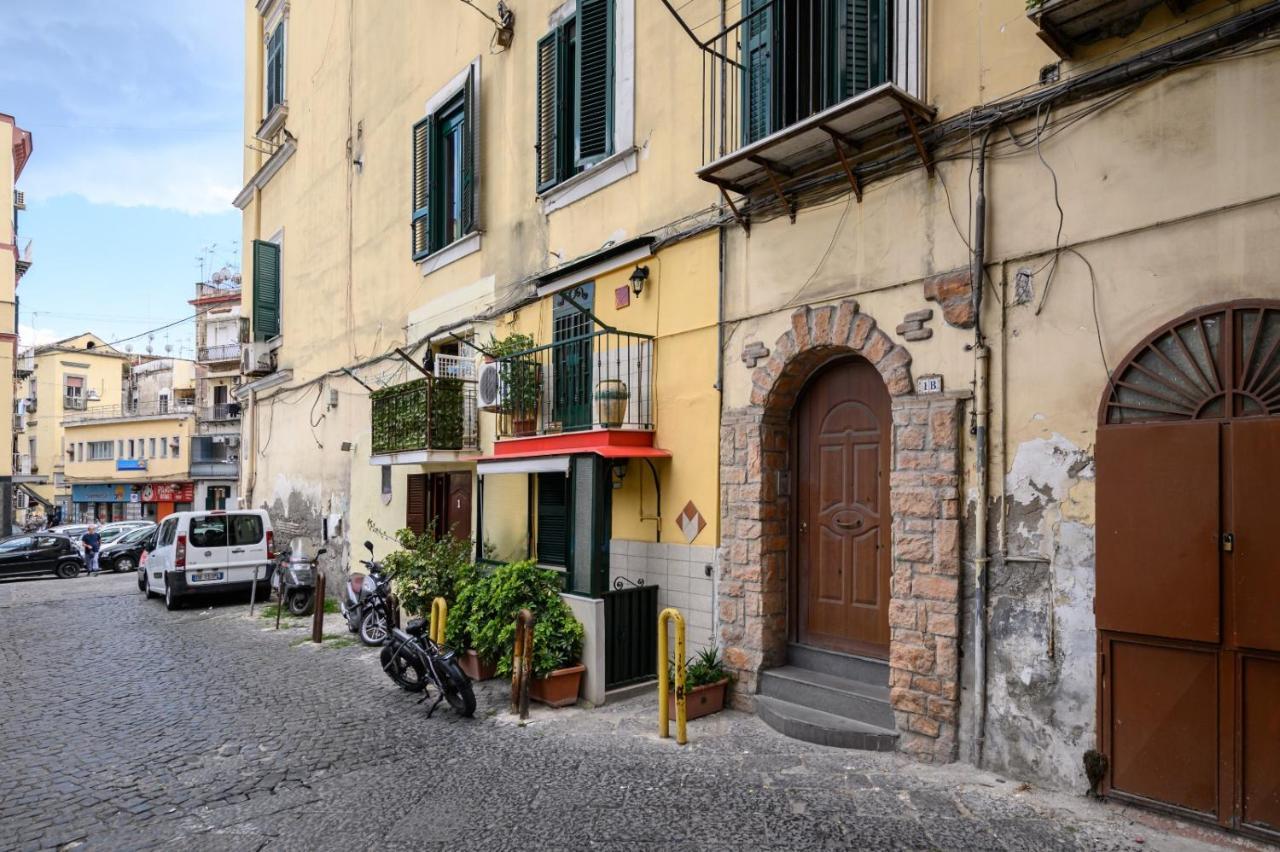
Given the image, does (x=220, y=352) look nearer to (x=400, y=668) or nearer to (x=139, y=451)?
(x=139, y=451)

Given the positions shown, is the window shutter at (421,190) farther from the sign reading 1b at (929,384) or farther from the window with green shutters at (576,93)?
the sign reading 1b at (929,384)

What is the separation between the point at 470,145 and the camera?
36.9 feet

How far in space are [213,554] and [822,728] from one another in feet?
39.6

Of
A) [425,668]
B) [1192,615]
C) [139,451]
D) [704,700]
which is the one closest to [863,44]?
[1192,615]

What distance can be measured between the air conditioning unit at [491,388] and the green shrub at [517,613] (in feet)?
7.34

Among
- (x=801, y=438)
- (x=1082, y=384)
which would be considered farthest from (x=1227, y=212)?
(x=801, y=438)

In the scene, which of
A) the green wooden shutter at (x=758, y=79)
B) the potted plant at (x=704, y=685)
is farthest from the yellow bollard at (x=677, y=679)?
the green wooden shutter at (x=758, y=79)

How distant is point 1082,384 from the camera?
493 cm

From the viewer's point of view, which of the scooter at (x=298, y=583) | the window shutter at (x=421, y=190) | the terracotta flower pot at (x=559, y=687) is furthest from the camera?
the scooter at (x=298, y=583)

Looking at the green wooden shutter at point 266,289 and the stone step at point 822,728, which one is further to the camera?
the green wooden shutter at point 266,289

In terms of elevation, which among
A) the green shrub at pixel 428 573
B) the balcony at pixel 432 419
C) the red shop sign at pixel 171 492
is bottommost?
the red shop sign at pixel 171 492

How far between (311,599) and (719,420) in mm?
8808

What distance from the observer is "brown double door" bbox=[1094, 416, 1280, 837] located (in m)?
4.17

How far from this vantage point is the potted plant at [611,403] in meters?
8.09
